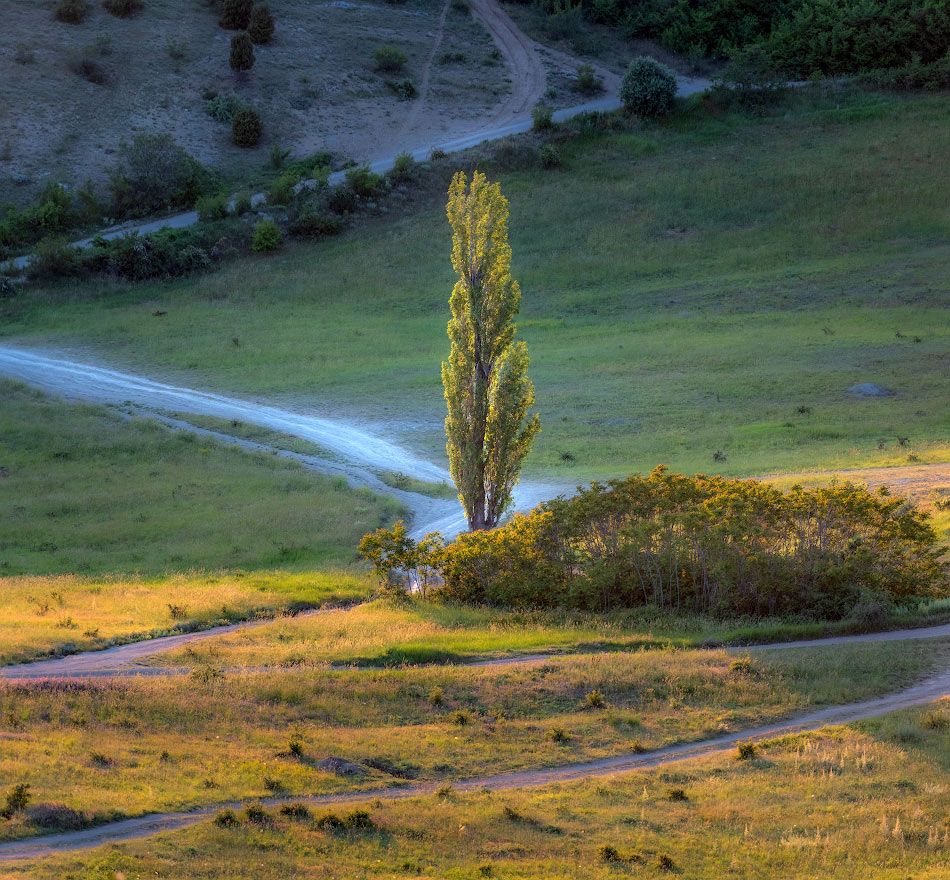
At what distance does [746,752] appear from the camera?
23.0 meters

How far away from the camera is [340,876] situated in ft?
57.3

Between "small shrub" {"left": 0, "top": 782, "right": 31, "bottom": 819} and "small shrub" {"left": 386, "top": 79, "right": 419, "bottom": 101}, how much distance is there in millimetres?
102262

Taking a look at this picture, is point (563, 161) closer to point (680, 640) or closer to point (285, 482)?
point (285, 482)

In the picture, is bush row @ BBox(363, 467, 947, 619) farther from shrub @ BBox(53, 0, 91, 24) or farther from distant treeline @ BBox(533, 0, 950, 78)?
shrub @ BBox(53, 0, 91, 24)

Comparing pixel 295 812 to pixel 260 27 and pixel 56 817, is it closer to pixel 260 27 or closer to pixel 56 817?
pixel 56 817

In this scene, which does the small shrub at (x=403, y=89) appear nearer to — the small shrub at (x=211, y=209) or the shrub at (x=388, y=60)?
the shrub at (x=388, y=60)

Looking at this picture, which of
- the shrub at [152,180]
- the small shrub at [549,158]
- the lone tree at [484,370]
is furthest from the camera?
the small shrub at [549,158]

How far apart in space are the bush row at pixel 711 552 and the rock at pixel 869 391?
2406cm

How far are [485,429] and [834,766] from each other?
22.4 m

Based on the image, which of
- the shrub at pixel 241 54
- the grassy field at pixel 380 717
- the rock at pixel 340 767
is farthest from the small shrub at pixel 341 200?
the rock at pixel 340 767

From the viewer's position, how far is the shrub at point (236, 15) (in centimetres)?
12094

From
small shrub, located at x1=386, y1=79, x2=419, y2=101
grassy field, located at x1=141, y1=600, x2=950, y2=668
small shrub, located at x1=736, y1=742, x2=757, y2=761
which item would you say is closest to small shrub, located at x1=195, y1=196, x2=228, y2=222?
small shrub, located at x1=386, y1=79, x2=419, y2=101

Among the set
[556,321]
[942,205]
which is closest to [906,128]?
[942,205]

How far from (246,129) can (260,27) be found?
18.6 metres
